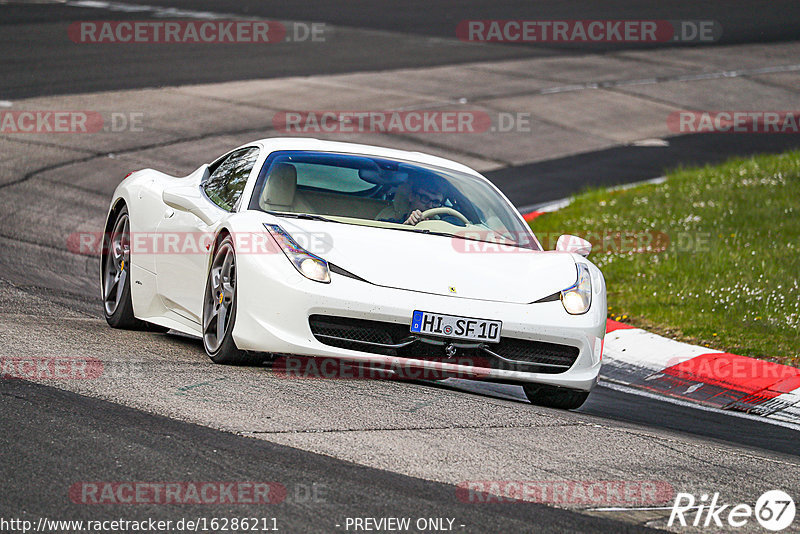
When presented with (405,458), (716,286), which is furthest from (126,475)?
(716,286)

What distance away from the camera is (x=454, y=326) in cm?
615

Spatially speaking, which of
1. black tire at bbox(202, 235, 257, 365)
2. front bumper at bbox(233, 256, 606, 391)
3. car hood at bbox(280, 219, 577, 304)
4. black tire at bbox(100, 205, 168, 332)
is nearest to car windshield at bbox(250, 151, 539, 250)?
car hood at bbox(280, 219, 577, 304)

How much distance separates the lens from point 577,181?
1564 cm

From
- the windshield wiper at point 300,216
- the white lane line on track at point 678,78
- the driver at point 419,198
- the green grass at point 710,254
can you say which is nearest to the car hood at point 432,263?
the windshield wiper at point 300,216

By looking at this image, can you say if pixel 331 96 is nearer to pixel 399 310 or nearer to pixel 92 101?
pixel 92 101

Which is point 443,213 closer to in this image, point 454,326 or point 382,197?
point 382,197

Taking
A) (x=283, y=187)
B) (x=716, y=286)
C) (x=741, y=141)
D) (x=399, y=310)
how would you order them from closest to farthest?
(x=399, y=310) → (x=283, y=187) → (x=716, y=286) → (x=741, y=141)

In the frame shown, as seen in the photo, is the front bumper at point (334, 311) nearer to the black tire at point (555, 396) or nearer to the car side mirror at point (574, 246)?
the black tire at point (555, 396)

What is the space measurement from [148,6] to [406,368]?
24079 millimetres

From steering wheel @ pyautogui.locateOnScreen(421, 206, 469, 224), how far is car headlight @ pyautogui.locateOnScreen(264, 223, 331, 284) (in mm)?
1159

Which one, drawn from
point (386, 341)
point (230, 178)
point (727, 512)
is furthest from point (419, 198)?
point (727, 512)

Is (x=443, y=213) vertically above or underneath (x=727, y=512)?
above

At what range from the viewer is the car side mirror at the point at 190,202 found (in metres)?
7.11

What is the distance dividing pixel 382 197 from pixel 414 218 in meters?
0.26
